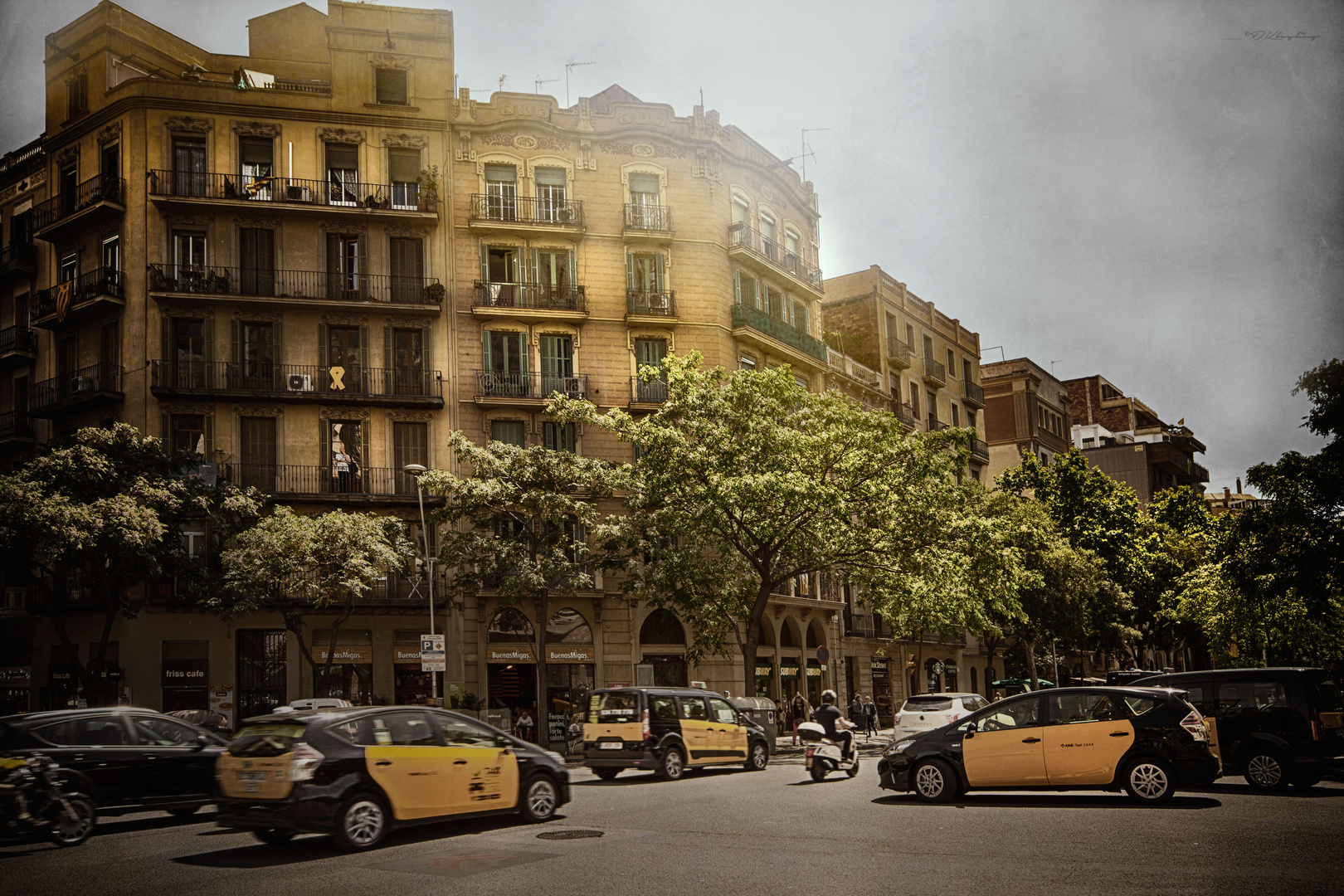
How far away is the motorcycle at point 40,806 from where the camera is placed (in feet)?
41.9

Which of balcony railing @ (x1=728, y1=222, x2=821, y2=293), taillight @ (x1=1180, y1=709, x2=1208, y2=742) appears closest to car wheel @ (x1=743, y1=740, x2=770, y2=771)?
taillight @ (x1=1180, y1=709, x2=1208, y2=742)

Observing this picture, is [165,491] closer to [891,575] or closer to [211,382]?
[211,382]

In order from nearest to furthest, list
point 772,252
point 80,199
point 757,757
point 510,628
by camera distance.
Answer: point 757,757 → point 510,628 → point 80,199 → point 772,252

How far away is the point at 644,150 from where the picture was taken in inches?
1801

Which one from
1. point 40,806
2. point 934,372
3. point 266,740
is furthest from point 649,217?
point 40,806

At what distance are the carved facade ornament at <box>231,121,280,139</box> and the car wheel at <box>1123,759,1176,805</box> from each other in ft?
118

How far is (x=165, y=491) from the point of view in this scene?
110ft

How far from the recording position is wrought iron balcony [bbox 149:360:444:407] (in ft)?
131

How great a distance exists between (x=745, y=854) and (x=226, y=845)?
18.5 feet

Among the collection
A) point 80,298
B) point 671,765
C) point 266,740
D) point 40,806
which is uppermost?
point 80,298

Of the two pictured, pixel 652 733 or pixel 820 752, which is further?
pixel 652 733

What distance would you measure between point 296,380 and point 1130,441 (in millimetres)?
66800

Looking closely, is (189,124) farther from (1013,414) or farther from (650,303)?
(1013,414)

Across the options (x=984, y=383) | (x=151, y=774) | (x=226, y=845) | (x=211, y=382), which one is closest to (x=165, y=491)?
(x=211, y=382)
